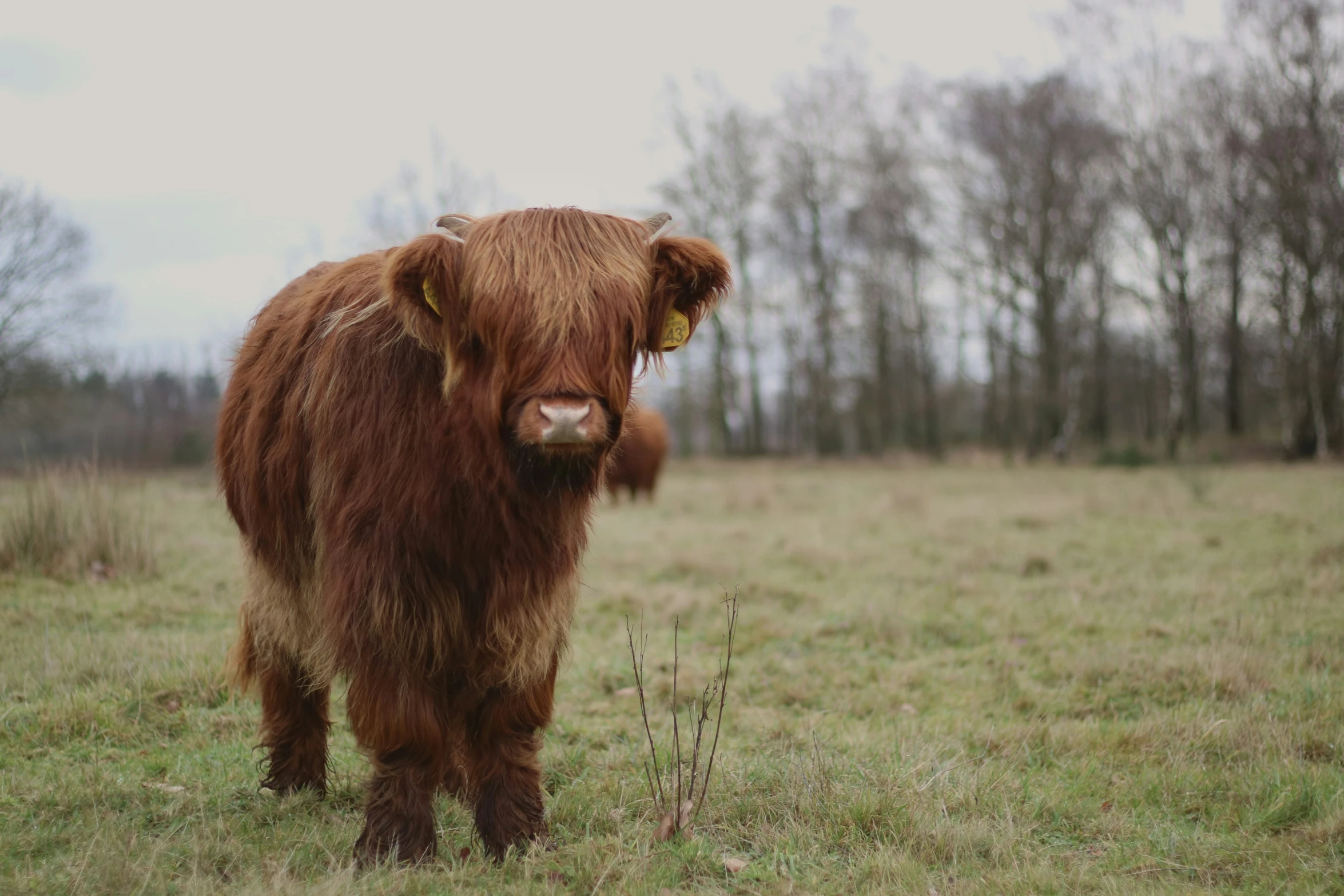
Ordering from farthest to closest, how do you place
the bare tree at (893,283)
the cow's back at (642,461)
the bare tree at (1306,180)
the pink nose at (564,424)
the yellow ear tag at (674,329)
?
the bare tree at (893,283), the bare tree at (1306,180), the cow's back at (642,461), the yellow ear tag at (674,329), the pink nose at (564,424)

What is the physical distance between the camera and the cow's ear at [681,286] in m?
3.01

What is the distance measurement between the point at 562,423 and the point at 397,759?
1275mm

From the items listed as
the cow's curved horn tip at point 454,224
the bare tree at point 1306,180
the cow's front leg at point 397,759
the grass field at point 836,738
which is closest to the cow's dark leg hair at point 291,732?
the grass field at point 836,738

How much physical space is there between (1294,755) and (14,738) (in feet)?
17.8

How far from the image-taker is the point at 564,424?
8.23 feet

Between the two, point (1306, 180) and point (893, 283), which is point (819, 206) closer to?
point (893, 283)

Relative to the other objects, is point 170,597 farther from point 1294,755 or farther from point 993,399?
point 993,399

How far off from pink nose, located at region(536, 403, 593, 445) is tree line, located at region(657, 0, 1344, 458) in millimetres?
20943

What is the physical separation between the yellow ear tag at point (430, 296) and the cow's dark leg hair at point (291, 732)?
174 centimetres

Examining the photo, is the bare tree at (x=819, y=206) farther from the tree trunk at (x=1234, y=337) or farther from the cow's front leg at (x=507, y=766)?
the cow's front leg at (x=507, y=766)

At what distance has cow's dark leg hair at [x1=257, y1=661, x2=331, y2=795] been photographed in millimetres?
3760

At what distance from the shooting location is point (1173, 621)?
6676 millimetres

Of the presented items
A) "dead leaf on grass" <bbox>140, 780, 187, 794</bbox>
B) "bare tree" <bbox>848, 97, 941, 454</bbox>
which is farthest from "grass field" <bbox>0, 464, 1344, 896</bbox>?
"bare tree" <bbox>848, 97, 941, 454</bbox>

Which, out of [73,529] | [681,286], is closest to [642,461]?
[73,529]
